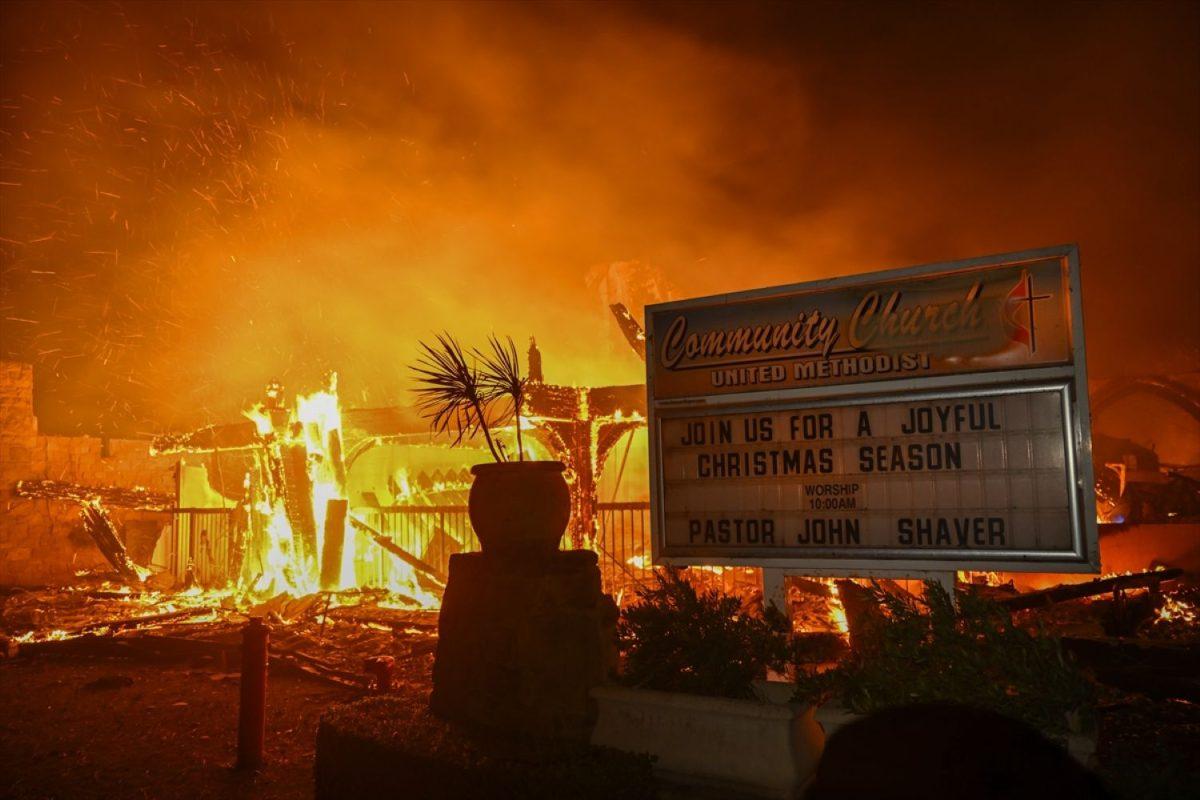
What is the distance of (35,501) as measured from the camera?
21.4 meters

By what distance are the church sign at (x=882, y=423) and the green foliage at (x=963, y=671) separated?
0.79 meters

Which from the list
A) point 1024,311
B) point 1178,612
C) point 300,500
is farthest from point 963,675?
point 300,500

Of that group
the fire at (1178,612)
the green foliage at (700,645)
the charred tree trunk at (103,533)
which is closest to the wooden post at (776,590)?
the green foliage at (700,645)

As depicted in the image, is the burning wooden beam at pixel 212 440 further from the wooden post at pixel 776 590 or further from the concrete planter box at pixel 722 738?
the concrete planter box at pixel 722 738

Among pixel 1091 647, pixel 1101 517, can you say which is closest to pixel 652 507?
pixel 1091 647

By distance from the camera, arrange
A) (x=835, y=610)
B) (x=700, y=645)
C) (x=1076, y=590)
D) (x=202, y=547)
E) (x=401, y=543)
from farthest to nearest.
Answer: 1. (x=202, y=547)
2. (x=401, y=543)
3. (x=835, y=610)
4. (x=1076, y=590)
5. (x=700, y=645)

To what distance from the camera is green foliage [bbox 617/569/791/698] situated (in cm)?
516

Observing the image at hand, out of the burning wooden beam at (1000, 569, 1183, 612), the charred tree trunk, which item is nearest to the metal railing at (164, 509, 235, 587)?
the charred tree trunk

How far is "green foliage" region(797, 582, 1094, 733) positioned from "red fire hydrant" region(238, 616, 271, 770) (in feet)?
17.9

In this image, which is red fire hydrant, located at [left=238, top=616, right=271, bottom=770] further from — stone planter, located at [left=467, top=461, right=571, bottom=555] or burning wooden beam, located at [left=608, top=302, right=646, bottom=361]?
burning wooden beam, located at [left=608, top=302, right=646, bottom=361]

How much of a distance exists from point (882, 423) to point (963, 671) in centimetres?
203

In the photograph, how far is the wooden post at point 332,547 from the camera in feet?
51.9

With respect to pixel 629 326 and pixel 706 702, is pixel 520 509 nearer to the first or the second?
pixel 706 702

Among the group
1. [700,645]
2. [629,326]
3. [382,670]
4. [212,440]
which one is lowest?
[382,670]
